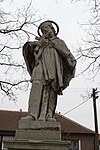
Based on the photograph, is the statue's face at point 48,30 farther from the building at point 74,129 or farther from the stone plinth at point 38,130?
the building at point 74,129

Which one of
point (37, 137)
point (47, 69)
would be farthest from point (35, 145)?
point (47, 69)

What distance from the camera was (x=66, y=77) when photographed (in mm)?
5152

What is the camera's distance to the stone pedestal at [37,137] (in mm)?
4156

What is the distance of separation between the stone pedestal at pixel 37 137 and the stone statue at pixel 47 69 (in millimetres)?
146

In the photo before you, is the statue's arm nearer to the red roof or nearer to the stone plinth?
the stone plinth

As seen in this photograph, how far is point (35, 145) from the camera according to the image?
4.15m

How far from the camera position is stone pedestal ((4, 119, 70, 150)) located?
4156 millimetres

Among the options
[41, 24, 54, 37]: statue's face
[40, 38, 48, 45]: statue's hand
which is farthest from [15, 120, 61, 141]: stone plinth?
[41, 24, 54, 37]: statue's face

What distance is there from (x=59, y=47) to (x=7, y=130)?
23.9m

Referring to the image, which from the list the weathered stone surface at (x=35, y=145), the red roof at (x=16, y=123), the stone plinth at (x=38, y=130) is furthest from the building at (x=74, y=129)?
the weathered stone surface at (x=35, y=145)

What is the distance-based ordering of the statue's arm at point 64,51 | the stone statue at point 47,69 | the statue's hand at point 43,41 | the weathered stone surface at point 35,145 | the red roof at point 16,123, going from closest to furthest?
the weathered stone surface at point 35,145, the stone statue at point 47,69, the statue's arm at point 64,51, the statue's hand at point 43,41, the red roof at point 16,123

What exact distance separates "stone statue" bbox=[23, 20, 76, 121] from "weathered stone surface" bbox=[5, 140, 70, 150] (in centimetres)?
58

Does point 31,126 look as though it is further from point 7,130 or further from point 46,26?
point 7,130

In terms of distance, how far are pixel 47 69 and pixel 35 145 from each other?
1.55 meters
